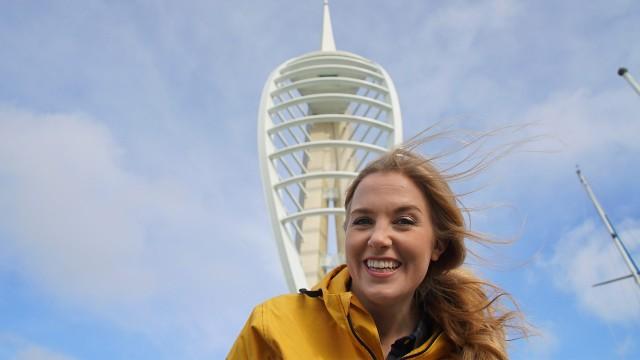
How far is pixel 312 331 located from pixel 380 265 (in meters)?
0.29

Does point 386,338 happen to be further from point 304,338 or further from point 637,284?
point 637,284

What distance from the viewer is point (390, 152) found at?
2074mm

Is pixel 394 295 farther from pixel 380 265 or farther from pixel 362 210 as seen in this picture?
pixel 362 210

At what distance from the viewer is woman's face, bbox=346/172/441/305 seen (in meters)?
1.76

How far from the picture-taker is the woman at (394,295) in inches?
65.7

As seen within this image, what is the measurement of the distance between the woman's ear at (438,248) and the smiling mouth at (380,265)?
0.90 feet

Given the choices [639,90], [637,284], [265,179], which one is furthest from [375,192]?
[637,284]

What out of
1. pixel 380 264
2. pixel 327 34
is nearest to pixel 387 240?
pixel 380 264

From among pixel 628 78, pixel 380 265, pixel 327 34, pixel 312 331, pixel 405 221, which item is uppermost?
pixel 327 34

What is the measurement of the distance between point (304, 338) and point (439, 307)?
0.57 metres

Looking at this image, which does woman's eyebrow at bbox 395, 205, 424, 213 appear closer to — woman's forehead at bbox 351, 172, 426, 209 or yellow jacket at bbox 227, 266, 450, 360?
woman's forehead at bbox 351, 172, 426, 209

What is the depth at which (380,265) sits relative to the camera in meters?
1.77

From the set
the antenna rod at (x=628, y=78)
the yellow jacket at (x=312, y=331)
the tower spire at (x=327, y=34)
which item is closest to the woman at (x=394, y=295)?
the yellow jacket at (x=312, y=331)

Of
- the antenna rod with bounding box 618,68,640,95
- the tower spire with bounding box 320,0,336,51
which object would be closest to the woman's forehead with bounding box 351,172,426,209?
the antenna rod with bounding box 618,68,640,95
